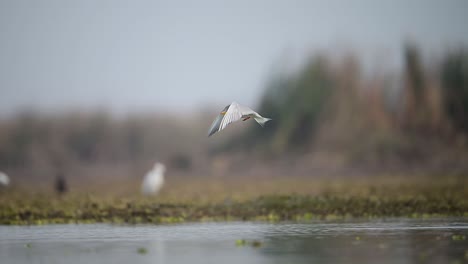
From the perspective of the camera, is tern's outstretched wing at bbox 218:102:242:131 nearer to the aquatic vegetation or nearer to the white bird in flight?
the white bird in flight

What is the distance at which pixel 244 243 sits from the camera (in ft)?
43.1

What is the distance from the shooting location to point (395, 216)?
18.1 metres

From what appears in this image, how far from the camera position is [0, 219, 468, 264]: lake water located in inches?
454

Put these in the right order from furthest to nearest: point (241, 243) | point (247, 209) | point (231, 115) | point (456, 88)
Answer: point (456, 88)
point (247, 209)
point (231, 115)
point (241, 243)

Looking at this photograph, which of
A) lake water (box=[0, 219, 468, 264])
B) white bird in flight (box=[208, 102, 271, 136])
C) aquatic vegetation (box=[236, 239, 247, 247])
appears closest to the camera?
lake water (box=[0, 219, 468, 264])

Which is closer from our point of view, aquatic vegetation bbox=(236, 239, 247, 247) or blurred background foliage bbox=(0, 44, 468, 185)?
aquatic vegetation bbox=(236, 239, 247, 247)

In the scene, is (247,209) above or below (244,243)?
above

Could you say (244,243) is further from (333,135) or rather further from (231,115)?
(333,135)

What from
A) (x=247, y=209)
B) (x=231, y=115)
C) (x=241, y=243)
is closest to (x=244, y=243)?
(x=241, y=243)

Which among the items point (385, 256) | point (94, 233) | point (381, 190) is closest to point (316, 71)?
point (381, 190)

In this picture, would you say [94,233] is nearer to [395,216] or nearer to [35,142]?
[395,216]

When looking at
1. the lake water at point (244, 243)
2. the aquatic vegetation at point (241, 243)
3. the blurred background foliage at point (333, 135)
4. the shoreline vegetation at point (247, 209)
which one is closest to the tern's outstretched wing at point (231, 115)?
the lake water at point (244, 243)

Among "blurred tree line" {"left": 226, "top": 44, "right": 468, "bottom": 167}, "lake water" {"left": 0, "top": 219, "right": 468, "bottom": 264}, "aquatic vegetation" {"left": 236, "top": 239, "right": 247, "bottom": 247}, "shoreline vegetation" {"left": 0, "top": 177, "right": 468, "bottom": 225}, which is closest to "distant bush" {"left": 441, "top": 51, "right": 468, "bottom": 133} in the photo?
"blurred tree line" {"left": 226, "top": 44, "right": 468, "bottom": 167}

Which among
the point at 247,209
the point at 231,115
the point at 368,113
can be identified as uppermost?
the point at 368,113
